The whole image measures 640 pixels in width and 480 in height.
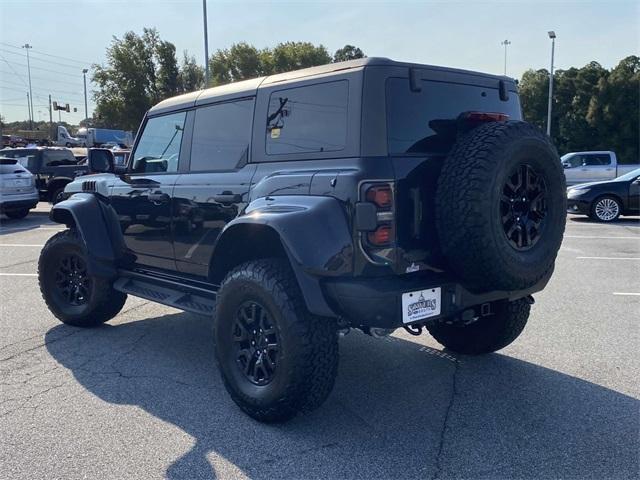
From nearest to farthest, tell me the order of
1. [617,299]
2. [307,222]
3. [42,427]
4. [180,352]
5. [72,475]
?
[72,475] < [307,222] < [42,427] < [180,352] < [617,299]

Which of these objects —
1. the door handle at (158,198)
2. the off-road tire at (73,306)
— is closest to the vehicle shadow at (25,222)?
the off-road tire at (73,306)

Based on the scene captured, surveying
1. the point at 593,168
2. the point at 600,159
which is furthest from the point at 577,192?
the point at 600,159

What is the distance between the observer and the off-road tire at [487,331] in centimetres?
409

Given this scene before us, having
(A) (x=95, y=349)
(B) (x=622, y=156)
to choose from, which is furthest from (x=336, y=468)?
(B) (x=622, y=156)

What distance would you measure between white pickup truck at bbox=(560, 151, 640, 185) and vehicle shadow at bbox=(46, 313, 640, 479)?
18276mm

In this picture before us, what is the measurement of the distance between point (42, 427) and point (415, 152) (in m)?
2.69

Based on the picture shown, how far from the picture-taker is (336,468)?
287cm

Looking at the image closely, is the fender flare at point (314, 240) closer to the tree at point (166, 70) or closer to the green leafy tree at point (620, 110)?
the green leafy tree at point (620, 110)

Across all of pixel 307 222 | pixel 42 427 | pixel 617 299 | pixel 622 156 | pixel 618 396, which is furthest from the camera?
pixel 622 156

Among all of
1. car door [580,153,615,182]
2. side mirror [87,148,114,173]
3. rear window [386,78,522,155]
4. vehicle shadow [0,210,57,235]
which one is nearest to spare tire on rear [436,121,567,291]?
rear window [386,78,522,155]

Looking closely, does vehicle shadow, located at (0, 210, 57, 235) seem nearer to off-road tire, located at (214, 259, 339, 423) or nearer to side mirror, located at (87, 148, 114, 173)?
side mirror, located at (87, 148, 114, 173)

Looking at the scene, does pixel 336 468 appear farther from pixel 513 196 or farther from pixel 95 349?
pixel 95 349

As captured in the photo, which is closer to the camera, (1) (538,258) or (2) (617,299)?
(1) (538,258)

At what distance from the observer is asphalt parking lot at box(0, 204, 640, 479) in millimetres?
2910
